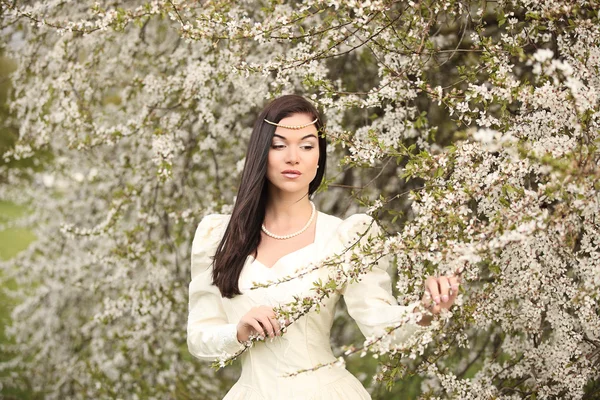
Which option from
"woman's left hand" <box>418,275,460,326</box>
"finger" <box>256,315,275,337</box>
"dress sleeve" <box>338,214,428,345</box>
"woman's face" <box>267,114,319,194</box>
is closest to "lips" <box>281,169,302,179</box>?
"woman's face" <box>267,114,319,194</box>

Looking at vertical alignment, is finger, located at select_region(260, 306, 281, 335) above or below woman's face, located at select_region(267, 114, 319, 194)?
below

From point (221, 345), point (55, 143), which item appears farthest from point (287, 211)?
point (55, 143)

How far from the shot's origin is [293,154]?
2.17 metres

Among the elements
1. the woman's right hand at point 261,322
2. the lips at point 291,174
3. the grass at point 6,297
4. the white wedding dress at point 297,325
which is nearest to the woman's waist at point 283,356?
the white wedding dress at point 297,325

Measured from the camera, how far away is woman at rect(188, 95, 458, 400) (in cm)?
210

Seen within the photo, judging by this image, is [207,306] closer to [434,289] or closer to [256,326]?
[256,326]

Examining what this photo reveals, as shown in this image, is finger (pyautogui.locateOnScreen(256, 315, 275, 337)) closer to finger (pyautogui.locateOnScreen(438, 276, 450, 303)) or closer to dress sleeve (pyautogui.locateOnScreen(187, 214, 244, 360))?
dress sleeve (pyautogui.locateOnScreen(187, 214, 244, 360))

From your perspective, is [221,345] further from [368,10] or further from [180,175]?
[180,175]

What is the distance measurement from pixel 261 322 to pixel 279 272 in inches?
9.1

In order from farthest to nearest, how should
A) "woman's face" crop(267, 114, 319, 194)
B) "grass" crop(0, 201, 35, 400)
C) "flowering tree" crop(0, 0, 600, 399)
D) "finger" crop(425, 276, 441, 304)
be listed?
"grass" crop(0, 201, 35, 400), "woman's face" crop(267, 114, 319, 194), "flowering tree" crop(0, 0, 600, 399), "finger" crop(425, 276, 441, 304)

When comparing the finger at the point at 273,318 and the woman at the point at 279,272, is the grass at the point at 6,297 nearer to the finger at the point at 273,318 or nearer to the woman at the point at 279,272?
the woman at the point at 279,272

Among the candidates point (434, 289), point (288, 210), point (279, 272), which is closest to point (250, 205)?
point (288, 210)

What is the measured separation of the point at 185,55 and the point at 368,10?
1.75 meters

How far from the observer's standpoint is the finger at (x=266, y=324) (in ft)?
6.33
